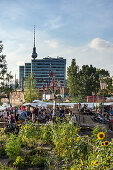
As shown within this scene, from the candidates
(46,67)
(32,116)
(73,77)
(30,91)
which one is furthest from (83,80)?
(46,67)

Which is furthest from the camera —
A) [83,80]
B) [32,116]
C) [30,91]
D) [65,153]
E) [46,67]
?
[46,67]

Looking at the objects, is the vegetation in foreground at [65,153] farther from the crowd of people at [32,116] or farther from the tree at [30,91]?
the tree at [30,91]

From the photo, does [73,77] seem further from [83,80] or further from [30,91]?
[30,91]

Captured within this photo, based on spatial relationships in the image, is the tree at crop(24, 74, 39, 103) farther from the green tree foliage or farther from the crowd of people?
the crowd of people

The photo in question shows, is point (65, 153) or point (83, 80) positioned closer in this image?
point (65, 153)

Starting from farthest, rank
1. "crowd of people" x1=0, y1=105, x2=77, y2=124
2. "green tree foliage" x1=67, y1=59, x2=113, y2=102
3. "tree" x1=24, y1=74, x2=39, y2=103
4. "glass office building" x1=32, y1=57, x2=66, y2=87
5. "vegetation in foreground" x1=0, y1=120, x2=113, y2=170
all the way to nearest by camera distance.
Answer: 1. "glass office building" x1=32, y1=57, x2=66, y2=87
2. "green tree foliage" x1=67, y1=59, x2=113, y2=102
3. "tree" x1=24, y1=74, x2=39, y2=103
4. "crowd of people" x1=0, y1=105, x2=77, y2=124
5. "vegetation in foreground" x1=0, y1=120, x2=113, y2=170

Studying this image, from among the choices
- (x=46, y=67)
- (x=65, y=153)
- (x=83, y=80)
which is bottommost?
(x=65, y=153)

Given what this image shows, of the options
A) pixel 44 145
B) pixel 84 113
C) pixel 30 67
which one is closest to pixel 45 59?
pixel 30 67

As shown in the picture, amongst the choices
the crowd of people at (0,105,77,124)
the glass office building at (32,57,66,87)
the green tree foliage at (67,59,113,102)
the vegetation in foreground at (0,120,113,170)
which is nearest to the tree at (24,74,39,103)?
the green tree foliage at (67,59,113,102)

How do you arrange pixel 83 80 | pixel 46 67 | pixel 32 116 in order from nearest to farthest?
1. pixel 32 116
2. pixel 83 80
3. pixel 46 67

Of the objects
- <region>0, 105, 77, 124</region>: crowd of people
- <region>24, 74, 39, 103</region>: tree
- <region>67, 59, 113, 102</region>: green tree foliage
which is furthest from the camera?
<region>67, 59, 113, 102</region>: green tree foliage

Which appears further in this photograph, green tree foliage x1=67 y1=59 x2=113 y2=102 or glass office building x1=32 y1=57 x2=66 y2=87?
glass office building x1=32 y1=57 x2=66 y2=87

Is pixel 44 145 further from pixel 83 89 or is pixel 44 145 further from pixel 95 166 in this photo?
pixel 83 89

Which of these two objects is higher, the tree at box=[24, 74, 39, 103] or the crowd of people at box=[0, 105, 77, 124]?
the tree at box=[24, 74, 39, 103]
